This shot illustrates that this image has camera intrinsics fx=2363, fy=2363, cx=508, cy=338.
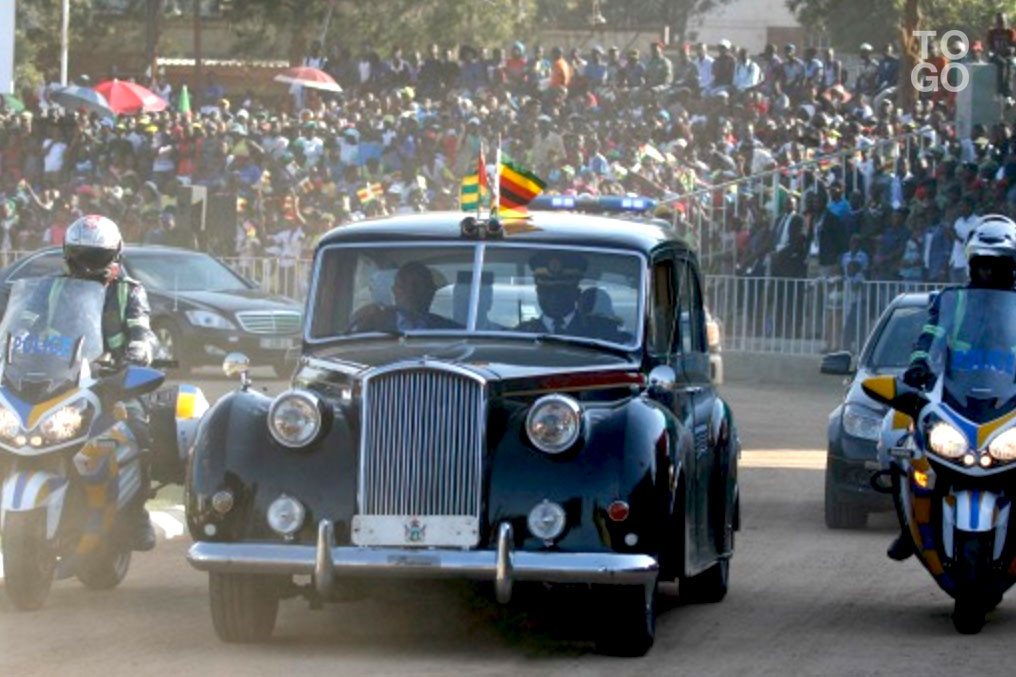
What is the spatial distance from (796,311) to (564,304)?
754 inches

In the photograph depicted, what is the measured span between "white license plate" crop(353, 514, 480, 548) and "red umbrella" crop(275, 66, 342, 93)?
31852mm

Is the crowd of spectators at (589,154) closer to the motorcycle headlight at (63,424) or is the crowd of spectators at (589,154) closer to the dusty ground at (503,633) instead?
the dusty ground at (503,633)

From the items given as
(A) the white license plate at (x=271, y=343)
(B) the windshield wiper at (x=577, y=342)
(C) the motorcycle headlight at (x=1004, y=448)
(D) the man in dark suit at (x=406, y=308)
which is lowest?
(A) the white license plate at (x=271, y=343)

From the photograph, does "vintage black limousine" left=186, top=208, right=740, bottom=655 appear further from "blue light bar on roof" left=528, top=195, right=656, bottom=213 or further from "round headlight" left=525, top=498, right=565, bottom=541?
"blue light bar on roof" left=528, top=195, right=656, bottom=213

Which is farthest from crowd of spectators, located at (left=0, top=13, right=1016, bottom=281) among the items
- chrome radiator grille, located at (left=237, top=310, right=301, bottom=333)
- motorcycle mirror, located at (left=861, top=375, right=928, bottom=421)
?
motorcycle mirror, located at (left=861, top=375, right=928, bottom=421)

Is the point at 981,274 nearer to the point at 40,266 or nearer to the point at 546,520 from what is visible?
the point at 546,520

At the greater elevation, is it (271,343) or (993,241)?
(993,241)

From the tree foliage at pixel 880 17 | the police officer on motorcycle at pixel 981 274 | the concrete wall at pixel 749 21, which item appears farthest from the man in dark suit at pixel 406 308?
the concrete wall at pixel 749 21

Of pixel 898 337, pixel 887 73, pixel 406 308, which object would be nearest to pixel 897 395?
pixel 406 308

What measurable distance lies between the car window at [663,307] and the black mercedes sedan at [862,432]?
3.34 m

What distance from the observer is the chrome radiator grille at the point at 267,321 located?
27922mm

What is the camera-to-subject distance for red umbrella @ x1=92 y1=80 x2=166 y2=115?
4309 cm

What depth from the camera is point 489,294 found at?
10930 millimetres

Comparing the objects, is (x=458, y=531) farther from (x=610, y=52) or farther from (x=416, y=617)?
(x=610, y=52)
